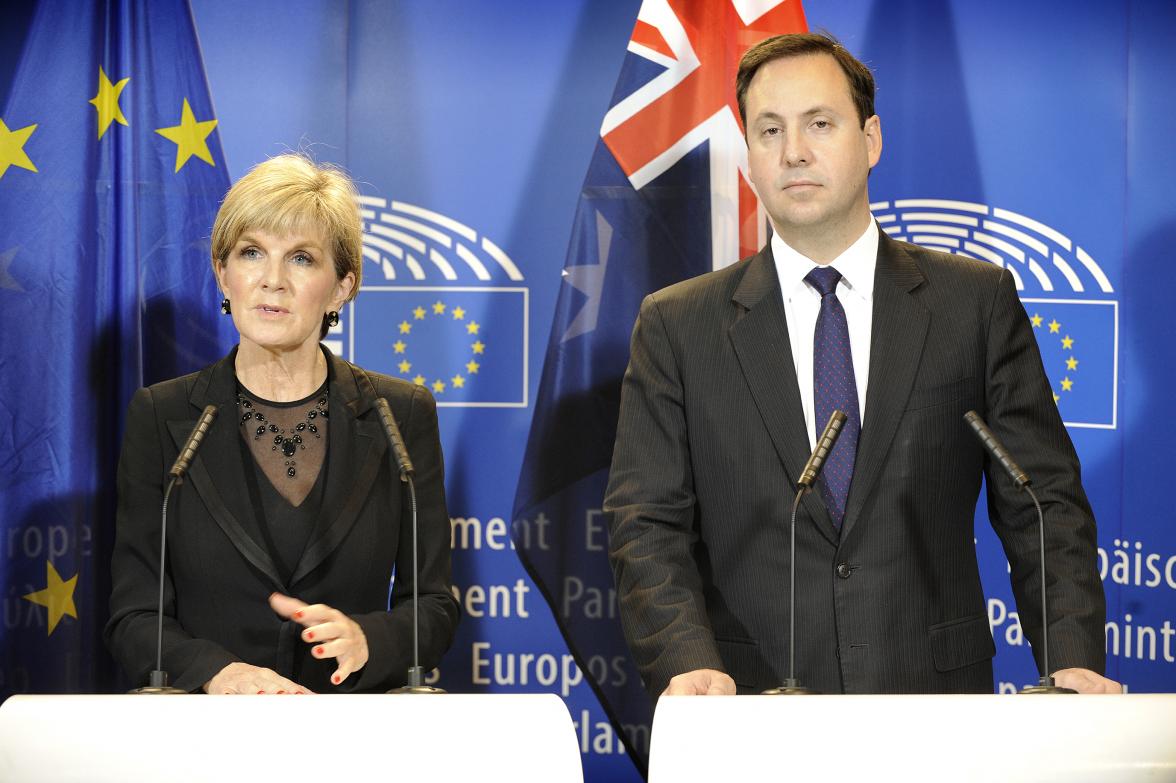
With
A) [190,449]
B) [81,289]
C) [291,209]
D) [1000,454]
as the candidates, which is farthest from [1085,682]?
[81,289]

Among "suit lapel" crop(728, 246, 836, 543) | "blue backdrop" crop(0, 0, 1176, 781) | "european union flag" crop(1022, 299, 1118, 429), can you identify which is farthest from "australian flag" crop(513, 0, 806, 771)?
"suit lapel" crop(728, 246, 836, 543)

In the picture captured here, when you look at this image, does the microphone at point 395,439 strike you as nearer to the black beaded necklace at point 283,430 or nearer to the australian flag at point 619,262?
the black beaded necklace at point 283,430

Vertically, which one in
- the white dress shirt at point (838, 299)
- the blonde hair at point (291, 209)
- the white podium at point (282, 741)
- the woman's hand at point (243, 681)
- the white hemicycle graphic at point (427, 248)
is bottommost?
the woman's hand at point (243, 681)

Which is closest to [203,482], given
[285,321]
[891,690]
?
[285,321]

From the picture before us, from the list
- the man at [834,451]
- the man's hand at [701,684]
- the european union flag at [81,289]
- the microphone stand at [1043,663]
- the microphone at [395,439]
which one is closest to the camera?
the microphone stand at [1043,663]

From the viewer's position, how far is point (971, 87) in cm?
383

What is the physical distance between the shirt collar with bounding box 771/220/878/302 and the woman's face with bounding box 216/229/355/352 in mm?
935

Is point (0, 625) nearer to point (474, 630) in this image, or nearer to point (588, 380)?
point (474, 630)

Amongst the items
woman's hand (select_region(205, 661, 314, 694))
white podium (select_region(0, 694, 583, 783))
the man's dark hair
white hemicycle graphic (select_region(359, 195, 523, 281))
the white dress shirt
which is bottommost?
woman's hand (select_region(205, 661, 314, 694))

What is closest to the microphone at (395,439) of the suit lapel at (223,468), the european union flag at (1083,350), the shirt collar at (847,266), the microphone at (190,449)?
the microphone at (190,449)

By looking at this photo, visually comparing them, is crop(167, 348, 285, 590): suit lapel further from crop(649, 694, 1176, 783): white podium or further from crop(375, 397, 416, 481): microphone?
crop(649, 694, 1176, 783): white podium

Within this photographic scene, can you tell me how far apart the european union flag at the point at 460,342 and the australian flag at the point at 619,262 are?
0.38 ft

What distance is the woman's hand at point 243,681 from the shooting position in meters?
2.10

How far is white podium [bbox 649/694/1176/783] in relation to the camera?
4.82 feet
